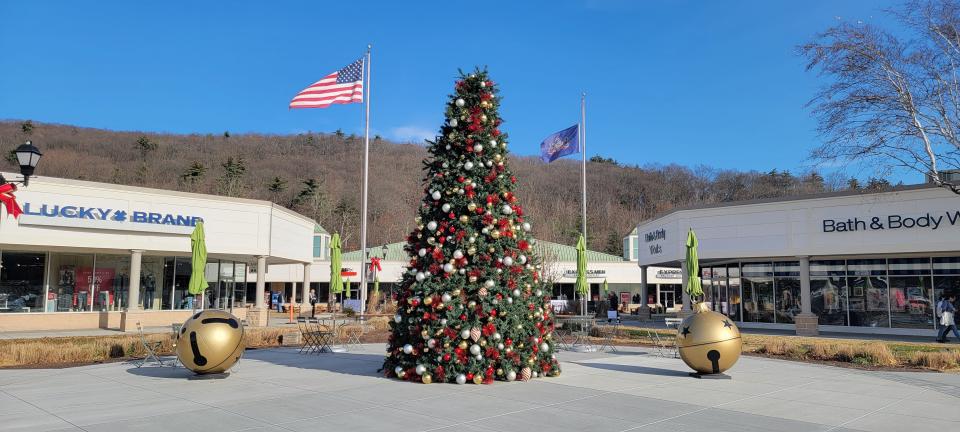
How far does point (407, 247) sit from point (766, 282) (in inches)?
821

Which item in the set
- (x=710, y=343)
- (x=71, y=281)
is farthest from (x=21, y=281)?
(x=710, y=343)

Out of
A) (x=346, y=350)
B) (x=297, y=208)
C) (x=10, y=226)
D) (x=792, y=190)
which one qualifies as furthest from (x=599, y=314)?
(x=792, y=190)

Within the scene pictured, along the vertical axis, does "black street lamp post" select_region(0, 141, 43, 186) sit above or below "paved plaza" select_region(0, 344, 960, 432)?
above

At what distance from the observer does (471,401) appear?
9.34 meters

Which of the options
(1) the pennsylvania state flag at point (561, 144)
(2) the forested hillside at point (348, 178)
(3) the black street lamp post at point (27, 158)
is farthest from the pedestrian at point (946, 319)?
(2) the forested hillside at point (348, 178)

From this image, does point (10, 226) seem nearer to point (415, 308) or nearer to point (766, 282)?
point (415, 308)

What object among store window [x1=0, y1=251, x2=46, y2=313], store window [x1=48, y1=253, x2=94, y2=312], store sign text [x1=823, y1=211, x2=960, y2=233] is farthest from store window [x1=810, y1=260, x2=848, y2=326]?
store window [x1=0, y1=251, x2=46, y2=313]

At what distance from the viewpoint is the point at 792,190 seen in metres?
97.1

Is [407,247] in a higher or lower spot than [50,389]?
higher

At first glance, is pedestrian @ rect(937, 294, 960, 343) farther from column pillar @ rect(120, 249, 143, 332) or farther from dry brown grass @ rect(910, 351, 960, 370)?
column pillar @ rect(120, 249, 143, 332)

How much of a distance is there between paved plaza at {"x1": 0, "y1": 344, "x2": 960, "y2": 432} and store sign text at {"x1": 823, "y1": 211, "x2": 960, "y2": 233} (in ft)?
36.6

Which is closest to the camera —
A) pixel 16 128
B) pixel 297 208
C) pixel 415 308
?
pixel 415 308

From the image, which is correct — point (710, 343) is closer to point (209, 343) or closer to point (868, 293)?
point (209, 343)

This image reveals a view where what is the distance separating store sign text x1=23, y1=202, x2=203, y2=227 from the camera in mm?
23547
